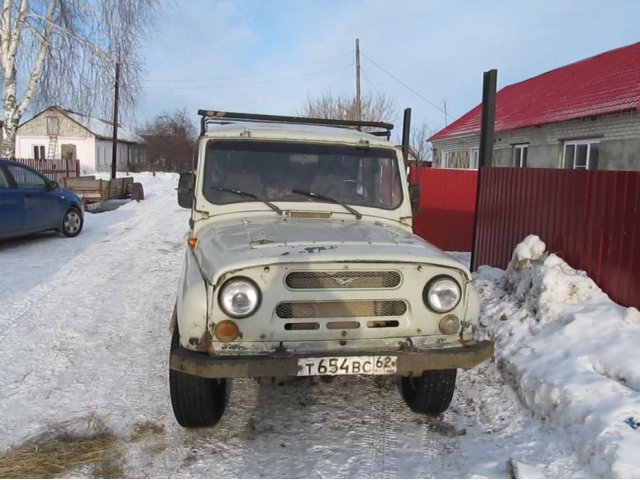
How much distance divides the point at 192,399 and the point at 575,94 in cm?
1541

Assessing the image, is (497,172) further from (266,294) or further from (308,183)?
(266,294)

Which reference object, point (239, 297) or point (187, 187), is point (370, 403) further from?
point (187, 187)

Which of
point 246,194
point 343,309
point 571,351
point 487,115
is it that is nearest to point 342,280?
point 343,309

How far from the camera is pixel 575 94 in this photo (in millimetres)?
15570

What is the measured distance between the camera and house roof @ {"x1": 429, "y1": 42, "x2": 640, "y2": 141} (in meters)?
13.1

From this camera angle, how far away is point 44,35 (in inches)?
669

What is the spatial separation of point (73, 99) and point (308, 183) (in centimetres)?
1605

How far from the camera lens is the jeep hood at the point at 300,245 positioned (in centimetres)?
315

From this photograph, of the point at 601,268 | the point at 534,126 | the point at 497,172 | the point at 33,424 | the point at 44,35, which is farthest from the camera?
the point at 44,35

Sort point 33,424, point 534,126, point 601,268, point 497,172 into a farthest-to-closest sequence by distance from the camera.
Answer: point 534,126 → point 497,172 → point 601,268 → point 33,424

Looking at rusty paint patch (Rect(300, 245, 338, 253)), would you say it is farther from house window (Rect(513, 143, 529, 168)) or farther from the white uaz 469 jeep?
house window (Rect(513, 143, 529, 168))

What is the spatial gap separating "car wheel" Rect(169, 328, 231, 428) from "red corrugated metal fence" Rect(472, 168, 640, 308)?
12.1 ft

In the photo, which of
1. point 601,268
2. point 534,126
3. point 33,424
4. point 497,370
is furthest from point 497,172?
point 534,126

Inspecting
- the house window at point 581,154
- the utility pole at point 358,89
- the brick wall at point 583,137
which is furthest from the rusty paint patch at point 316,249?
the utility pole at point 358,89
